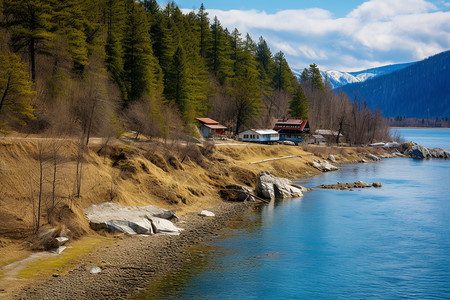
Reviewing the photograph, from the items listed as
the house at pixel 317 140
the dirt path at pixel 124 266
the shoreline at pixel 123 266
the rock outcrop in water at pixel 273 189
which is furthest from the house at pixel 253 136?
the dirt path at pixel 124 266

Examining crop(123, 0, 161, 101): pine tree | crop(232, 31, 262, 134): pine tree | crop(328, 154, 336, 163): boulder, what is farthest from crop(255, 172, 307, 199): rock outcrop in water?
crop(232, 31, 262, 134): pine tree

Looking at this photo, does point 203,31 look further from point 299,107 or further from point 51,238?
point 51,238

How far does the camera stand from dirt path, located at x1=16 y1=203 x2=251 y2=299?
62.2ft

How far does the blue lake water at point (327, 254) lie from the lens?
21.4m

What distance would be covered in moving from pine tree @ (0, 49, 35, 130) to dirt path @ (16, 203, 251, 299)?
50.1 ft

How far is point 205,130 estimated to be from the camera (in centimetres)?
7638

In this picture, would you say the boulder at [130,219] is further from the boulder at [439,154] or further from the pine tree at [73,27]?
the boulder at [439,154]

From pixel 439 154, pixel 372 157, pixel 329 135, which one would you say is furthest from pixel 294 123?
pixel 439 154

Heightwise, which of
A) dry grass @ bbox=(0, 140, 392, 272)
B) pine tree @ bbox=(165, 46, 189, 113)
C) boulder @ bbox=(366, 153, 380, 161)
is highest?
pine tree @ bbox=(165, 46, 189, 113)

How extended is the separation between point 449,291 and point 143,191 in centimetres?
2369

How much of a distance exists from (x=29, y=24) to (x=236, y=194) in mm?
27970

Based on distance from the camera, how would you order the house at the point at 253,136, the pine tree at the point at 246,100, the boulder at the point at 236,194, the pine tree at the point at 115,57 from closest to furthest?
1. the boulder at the point at 236,194
2. the pine tree at the point at 115,57
3. the house at the point at 253,136
4. the pine tree at the point at 246,100

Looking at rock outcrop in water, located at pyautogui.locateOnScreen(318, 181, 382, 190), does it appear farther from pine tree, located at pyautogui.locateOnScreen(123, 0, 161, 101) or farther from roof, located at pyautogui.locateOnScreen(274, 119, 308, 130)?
roof, located at pyautogui.locateOnScreen(274, 119, 308, 130)

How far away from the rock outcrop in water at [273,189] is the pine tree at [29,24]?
26.0m
